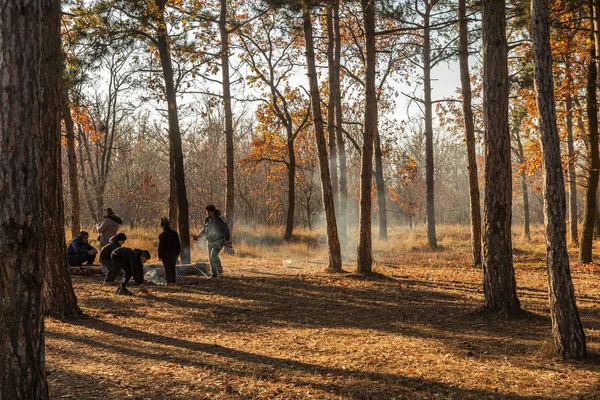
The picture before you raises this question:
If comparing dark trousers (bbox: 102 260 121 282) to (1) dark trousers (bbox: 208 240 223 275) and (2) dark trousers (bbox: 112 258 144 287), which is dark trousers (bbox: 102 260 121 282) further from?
(1) dark trousers (bbox: 208 240 223 275)

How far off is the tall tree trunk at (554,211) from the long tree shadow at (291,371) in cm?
147

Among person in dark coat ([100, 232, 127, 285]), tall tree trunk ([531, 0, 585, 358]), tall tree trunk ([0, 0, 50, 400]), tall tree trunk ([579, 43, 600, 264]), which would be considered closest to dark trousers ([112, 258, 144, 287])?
person in dark coat ([100, 232, 127, 285])

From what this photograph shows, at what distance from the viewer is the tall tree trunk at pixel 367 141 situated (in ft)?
45.5

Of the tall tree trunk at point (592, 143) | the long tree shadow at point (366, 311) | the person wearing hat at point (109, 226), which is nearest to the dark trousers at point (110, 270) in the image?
the person wearing hat at point (109, 226)

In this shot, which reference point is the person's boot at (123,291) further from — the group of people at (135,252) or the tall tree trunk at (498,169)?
the tall tree trunk at (498,169)

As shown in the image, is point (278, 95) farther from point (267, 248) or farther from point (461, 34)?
point (461, 34)

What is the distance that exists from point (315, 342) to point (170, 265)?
6124 millimetres

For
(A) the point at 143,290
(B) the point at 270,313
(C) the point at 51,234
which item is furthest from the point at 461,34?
(C) the point at 51,234

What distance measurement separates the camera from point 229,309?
10547 mm

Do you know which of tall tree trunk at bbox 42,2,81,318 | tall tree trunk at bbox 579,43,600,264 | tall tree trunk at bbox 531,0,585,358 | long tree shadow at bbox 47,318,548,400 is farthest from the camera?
tall tree trunk at bbox 579,43,600,264

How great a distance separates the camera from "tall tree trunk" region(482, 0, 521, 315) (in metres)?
9.14

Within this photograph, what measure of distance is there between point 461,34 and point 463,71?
1.06 metres

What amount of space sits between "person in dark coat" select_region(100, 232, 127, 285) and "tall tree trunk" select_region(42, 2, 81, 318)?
3017 mm

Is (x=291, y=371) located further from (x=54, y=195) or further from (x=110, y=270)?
(x=110, y=270)
